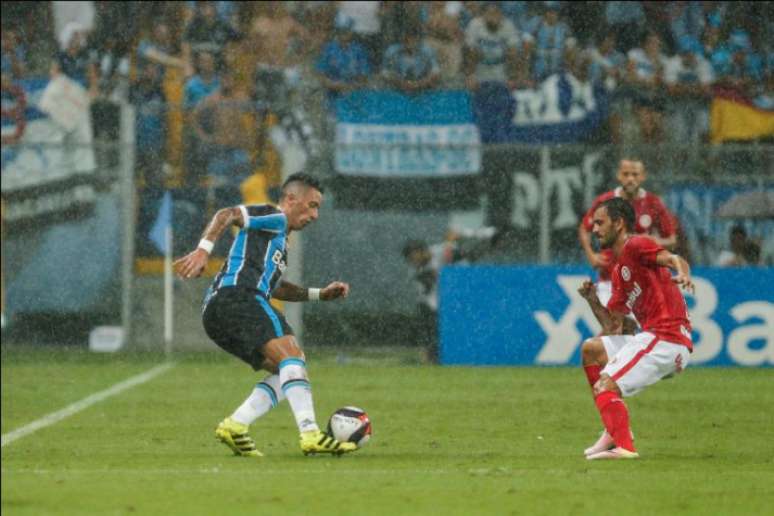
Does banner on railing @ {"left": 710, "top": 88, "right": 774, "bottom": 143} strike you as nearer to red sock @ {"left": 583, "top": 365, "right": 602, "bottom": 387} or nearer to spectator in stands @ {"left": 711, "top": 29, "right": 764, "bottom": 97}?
spectator in stands @ {"left": 711, "top": 29, "right": 764, "bottom": 97}

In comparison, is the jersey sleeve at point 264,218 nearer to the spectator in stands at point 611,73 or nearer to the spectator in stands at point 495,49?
the spectator in stands at point 611,73

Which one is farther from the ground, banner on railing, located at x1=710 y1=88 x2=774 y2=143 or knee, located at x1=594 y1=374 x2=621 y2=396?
banner on railing, located at x1=710 y1=88 x2=774 y2=143

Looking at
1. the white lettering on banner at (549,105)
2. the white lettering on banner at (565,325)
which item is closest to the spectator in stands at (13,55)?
the white lettering on banner at (549,105)

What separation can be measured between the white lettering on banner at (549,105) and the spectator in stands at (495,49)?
69cm

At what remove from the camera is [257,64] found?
73.0ft

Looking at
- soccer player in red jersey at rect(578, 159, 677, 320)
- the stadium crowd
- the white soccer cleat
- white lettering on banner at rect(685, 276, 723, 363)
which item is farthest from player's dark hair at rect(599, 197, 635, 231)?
the stadium crowd

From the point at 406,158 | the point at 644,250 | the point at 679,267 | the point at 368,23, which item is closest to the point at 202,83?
the point at 368,23

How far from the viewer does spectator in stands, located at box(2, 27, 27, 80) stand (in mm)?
22094

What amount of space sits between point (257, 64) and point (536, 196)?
4.55 metres

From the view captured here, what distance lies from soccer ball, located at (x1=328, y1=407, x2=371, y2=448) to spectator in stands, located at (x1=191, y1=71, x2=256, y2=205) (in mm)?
10420

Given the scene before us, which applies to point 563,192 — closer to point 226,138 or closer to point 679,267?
point 226,138

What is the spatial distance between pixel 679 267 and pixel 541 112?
12131mm

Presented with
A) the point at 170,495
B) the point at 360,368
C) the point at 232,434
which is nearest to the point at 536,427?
the point at 232,434

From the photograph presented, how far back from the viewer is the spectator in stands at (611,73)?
70.7 ft
